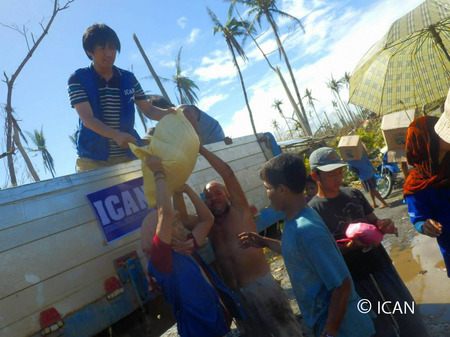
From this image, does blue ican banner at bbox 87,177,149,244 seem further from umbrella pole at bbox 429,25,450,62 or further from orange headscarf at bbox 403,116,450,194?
umbrella pole at bbox 429,25,450,62

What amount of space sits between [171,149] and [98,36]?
1208 mm

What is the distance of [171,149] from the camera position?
1.97 meters

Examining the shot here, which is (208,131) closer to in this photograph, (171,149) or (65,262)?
(171,149)

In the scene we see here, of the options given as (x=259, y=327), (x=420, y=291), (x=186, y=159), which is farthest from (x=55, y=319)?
(x=420, y=291)

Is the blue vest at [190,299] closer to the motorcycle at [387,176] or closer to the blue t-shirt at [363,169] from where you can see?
the blue t-shirt at [363,169]

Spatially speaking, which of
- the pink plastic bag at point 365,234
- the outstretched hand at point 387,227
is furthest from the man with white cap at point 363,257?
the pink plastic bag at point 365,234

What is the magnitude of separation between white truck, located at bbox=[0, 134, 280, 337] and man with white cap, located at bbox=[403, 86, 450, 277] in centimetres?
199

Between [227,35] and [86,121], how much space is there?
1958 centimetres

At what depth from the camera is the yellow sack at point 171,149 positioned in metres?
1.97

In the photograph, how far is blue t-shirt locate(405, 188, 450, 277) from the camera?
6.85ft

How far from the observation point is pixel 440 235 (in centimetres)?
216

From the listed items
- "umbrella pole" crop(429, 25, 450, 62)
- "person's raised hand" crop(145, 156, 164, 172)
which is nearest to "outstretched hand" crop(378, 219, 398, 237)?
"person's raised hand" crop(145, 156, 164, 172)

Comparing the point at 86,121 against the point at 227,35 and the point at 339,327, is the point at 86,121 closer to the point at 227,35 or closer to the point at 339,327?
the point at 339,327

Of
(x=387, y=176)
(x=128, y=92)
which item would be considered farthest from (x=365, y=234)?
(x=387, y=176)
